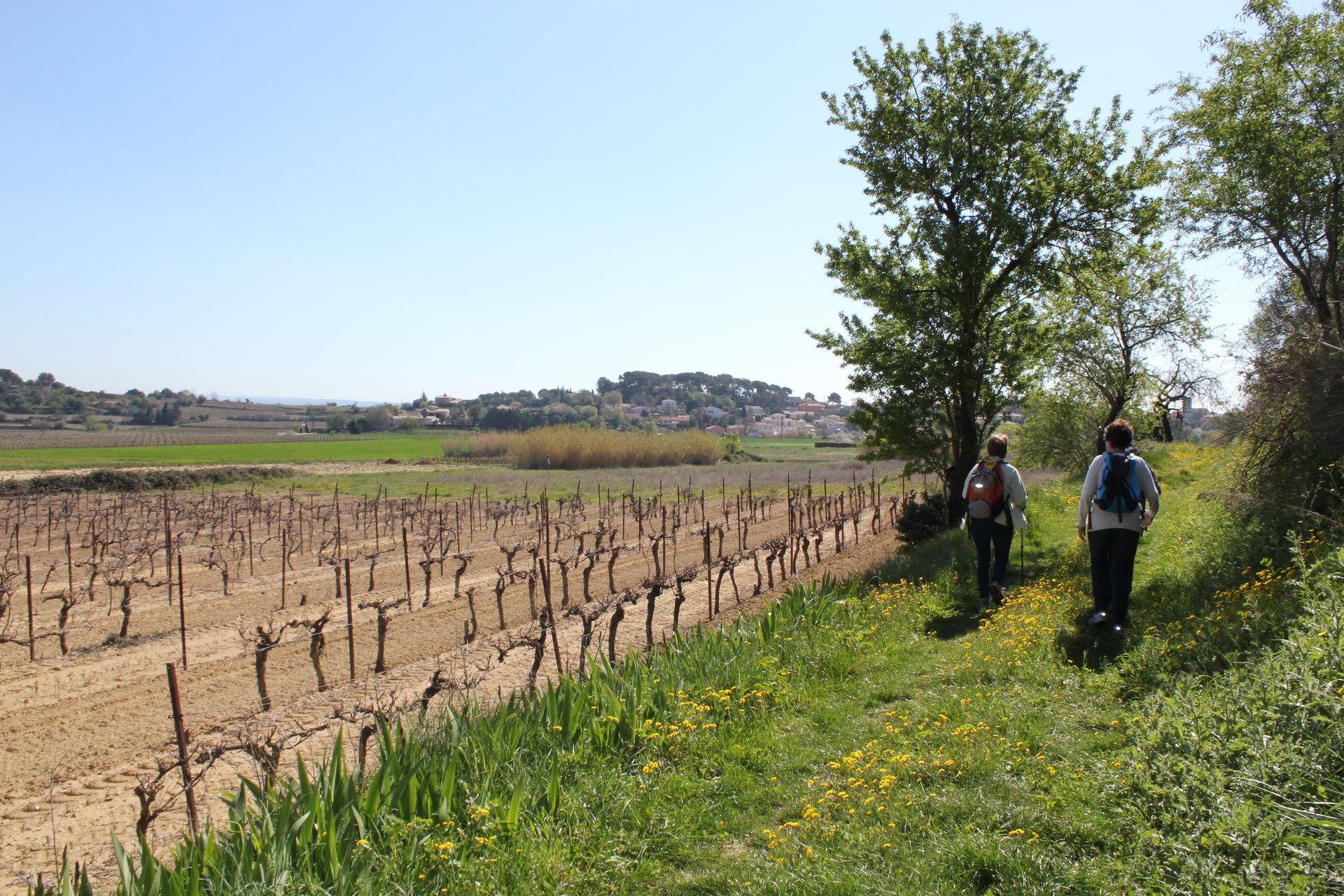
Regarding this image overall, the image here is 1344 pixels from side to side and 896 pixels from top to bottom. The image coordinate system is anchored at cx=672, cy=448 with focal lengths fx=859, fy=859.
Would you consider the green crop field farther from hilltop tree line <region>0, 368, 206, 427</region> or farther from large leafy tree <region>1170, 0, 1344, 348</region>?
hilltop tree line <region>0, 368, 206, 427</region>

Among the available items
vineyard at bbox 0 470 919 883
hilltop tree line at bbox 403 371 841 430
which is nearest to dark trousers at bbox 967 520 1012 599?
vineyard at bbox 0 470 919 883

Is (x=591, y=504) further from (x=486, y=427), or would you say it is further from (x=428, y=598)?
(x=486, y=427)

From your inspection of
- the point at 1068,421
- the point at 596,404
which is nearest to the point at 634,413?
the point at 596,404

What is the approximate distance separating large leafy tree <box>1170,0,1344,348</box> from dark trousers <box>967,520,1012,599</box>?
5.29 meters

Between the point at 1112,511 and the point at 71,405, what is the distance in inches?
5657

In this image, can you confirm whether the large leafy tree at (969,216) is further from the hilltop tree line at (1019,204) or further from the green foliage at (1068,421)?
the green foliage at (1068,421)

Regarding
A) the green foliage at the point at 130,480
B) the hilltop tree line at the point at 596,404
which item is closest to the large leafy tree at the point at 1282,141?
the green foliage at the point at 130,480

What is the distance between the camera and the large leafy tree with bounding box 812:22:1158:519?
14086 mm

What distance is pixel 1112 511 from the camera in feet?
21.6

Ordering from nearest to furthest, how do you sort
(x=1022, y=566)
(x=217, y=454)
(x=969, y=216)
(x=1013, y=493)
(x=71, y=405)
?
(x=1013, y=493)
(x=1022, y=566)
(x=969, y=216)
(x=217, y=454)
(x=71, y=405)

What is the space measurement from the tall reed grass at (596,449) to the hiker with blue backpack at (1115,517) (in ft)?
191

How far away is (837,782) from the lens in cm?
454

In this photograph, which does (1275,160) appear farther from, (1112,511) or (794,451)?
(794,451)

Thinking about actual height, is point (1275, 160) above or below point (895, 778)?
above
